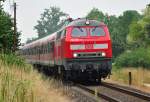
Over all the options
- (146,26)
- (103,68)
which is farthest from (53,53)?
(146,26)

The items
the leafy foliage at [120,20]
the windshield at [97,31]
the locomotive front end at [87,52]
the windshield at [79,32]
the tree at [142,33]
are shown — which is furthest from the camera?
the leafy foliage at [120,20]

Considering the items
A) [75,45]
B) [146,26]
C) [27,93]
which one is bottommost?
[27,93]

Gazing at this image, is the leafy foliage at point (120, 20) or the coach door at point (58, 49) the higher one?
the leafy foliage at point (120, 20)

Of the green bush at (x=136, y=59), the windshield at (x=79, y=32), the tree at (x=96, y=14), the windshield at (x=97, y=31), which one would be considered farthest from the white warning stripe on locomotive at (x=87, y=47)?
the tree at (x=96, y=14)

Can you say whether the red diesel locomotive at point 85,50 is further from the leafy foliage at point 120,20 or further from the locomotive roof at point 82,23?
the leafy foliage at point 120,20

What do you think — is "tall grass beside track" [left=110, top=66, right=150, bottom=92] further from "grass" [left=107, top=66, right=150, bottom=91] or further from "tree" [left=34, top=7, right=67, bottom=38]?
"tree" [left=34, top=7, right=67, bottom=38]

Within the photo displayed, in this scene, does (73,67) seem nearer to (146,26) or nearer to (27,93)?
(27,93)

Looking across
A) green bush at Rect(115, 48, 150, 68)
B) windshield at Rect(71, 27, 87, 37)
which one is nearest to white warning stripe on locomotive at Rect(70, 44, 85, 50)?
windshield at Rect(71, 27, 87, 37)

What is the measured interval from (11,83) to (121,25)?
121 metres

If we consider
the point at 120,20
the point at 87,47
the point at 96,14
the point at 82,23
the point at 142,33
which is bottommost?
the point at 87,47

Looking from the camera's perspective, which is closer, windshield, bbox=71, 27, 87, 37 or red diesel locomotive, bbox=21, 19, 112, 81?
red diesel locomotive, bbox=21, 19, 112, 81

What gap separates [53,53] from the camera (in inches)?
1103

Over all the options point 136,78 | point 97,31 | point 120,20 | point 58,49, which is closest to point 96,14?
point 120,20

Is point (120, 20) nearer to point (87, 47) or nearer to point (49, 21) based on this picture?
point (49, 21)
